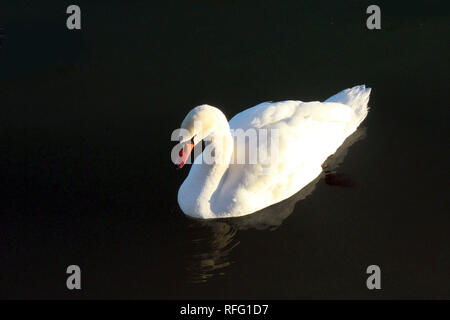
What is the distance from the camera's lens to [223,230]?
9172 millimetres

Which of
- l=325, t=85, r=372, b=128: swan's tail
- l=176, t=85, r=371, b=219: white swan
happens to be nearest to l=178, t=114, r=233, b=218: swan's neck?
l=176, t=85, r=371, b=219: white swan

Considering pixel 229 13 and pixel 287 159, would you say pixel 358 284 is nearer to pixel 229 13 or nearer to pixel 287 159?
pixel 287 159

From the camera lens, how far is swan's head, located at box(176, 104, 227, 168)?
333 inches

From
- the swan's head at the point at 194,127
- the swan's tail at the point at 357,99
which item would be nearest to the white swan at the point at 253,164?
the swan's head at the point at 194,127

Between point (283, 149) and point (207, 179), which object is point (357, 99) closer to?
point (283, 149)

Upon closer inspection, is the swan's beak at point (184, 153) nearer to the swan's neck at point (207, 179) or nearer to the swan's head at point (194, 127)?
the swan's head at point (194, 127)

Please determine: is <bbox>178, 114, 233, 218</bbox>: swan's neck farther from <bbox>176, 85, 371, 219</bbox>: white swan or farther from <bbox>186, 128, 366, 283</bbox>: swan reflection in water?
<bbox>186, 128, 366, 283</bbox>: swan reflection in water

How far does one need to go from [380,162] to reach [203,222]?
2.87 metres

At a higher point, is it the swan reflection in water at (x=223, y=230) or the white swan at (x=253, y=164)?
the white swan at (x=253, y=164)

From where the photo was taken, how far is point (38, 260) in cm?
877

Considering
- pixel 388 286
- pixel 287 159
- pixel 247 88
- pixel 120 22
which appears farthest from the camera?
pixel 120 22

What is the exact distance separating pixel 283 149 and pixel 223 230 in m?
1.41

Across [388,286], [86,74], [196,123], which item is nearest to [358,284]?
[388,286]

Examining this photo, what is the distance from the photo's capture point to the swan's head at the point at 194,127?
8.45 metres
